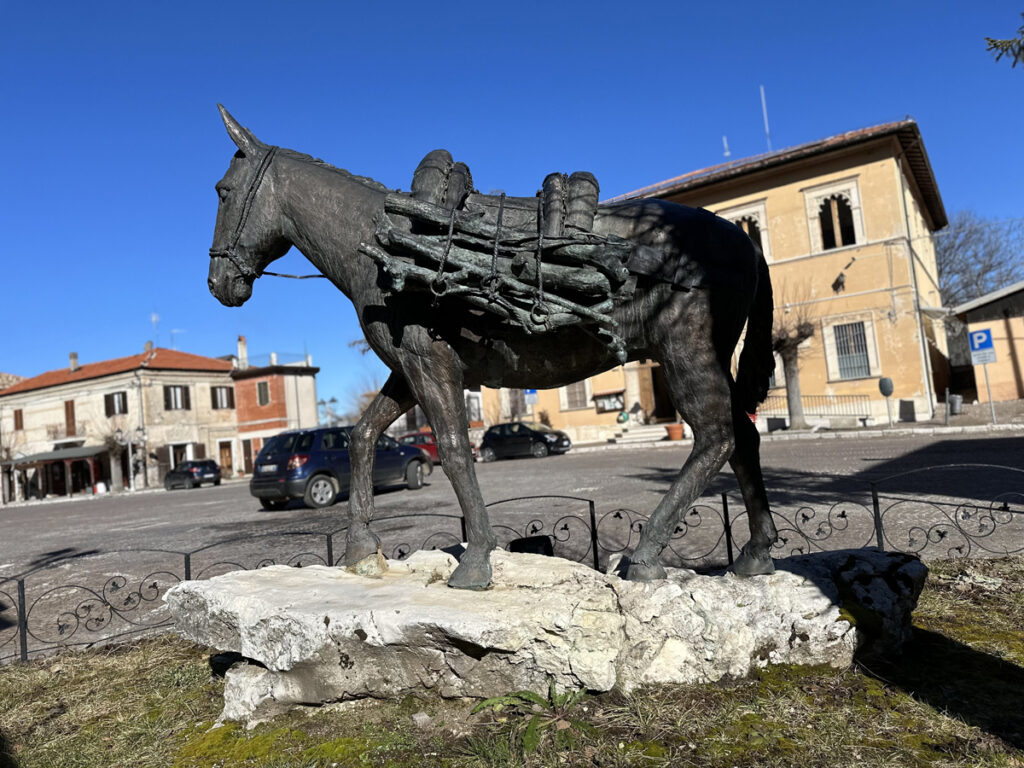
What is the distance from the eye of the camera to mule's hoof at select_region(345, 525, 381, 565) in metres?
3.79

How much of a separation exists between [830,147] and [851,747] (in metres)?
26.5

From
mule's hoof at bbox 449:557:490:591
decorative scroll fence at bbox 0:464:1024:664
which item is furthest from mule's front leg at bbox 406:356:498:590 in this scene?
decorative scroll fence at bbox 0:464:1024:664

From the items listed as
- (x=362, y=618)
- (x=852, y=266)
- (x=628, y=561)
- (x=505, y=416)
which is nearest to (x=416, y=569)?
(x=362, y=618)

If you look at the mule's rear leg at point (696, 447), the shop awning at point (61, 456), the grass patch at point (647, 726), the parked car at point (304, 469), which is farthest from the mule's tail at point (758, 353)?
the shop awning at point (61, 456)

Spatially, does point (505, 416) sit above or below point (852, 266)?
below

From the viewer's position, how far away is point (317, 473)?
558 inches

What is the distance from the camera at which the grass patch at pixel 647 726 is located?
2.45m

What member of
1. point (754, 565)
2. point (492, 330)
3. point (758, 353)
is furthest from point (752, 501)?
point (492, 330)

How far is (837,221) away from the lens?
25656mm

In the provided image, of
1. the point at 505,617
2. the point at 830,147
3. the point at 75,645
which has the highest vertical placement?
the point at 830,147

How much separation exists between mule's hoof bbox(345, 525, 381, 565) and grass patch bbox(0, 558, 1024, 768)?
2.93ft

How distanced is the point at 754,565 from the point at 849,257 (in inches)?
986

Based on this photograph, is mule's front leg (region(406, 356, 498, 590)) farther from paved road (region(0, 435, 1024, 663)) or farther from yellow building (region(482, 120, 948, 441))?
yellow building (region(482, 120, 948, 441))

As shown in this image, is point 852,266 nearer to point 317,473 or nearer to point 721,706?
point 317,473
